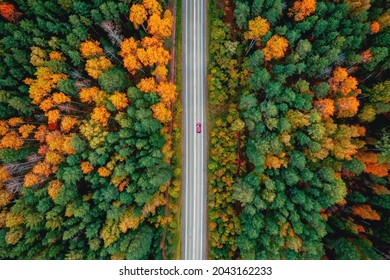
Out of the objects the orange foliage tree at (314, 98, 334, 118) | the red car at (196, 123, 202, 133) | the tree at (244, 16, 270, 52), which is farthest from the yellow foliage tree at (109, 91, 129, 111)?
the orange foliage tree at (314, 98, 334, 118)

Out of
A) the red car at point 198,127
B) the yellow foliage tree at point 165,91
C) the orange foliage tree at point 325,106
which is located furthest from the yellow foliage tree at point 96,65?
the orange foliage tree at point 325,106

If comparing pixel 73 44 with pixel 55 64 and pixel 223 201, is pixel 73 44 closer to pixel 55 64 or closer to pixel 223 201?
pixel 55 64

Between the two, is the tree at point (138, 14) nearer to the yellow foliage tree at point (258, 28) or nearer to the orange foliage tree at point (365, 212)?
the yellow foliage tree at point (258, 28)

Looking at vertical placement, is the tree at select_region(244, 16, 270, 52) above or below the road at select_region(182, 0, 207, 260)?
above

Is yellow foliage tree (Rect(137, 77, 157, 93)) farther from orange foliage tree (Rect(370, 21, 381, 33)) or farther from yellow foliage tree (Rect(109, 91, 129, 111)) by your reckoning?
orange foliage tree (Rect(370, 21, 381, 33))

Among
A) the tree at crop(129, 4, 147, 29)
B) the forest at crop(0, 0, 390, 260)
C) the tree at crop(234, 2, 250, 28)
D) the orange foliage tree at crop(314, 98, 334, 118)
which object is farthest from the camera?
the tree at crop(234, 2, 250, 28)

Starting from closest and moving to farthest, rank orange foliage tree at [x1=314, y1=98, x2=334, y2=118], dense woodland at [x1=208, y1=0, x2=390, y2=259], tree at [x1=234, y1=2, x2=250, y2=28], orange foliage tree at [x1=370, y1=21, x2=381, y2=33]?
orange foliage tree at [x1=314, y1=98, x2=334, y2=118], orange foliage tree at [x1=370, y1=21, x2=381, y2=33], dense woodland at [x1=208, y1=0, x2=390, y2=259], tree at [x1=234, y1=2, x2=250, y2=28]

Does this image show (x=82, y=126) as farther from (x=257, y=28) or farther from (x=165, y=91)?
(x=257, y=28)
